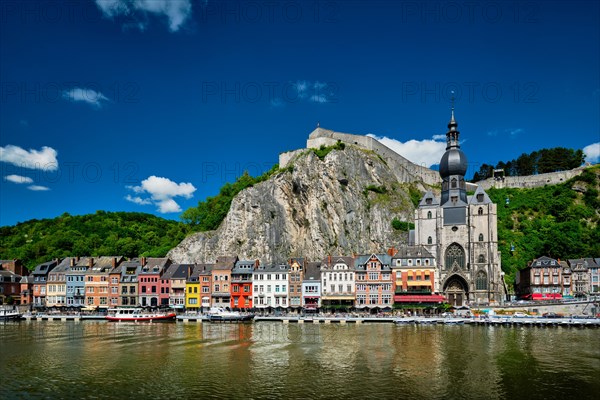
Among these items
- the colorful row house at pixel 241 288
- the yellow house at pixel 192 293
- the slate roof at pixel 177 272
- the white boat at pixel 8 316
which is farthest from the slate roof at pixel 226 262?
the white boat at pixel 8 316

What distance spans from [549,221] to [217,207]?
216 feet

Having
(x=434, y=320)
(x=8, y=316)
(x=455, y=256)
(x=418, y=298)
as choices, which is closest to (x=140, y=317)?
(x=8, y=316)

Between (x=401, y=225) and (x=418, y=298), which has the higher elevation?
(x=401, y=225)

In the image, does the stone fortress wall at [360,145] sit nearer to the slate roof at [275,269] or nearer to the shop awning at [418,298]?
the slate roof at [275,269]

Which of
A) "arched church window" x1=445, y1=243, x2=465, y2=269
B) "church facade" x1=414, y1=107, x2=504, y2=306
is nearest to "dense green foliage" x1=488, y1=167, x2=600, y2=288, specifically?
"church facade" x1=414, y1=107, x2=504, y2=306

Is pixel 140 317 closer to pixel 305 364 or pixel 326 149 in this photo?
pixel 305 364

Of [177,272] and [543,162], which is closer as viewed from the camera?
[177,272]

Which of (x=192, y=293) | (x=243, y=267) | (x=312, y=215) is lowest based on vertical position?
(x=192, y=293)

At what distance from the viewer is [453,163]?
3317 inches

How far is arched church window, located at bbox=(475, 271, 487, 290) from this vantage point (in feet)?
251

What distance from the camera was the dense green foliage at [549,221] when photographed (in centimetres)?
8381

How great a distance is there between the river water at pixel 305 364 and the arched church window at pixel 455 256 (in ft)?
84.9

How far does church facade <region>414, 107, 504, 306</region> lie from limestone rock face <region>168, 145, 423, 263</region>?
11916 mm

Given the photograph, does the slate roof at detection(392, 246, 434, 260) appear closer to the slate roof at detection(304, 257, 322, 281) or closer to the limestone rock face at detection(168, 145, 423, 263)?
the slate roof at detection(304, 257, 322, 281)
